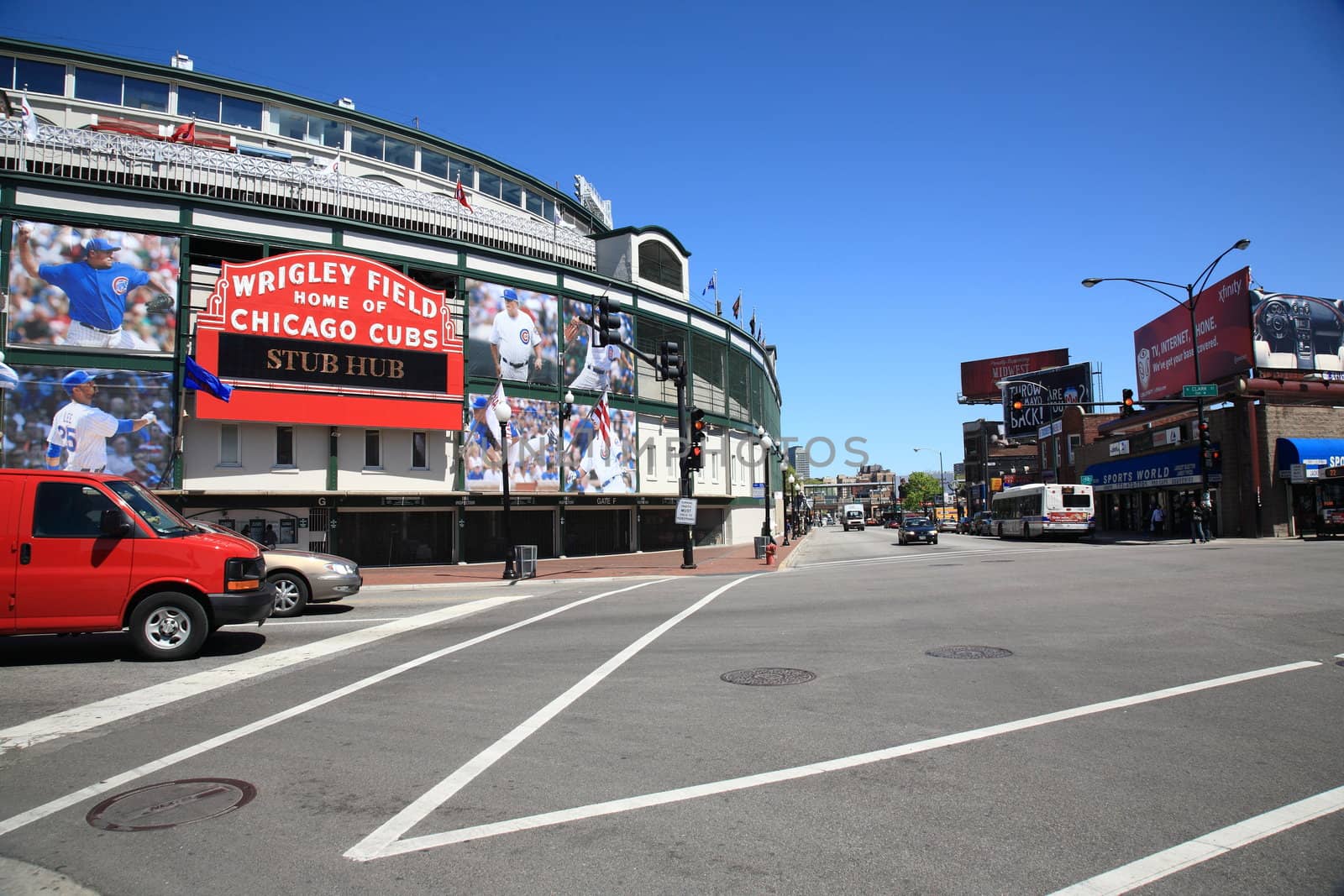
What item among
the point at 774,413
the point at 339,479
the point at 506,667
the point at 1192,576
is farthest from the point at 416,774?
the point at 774,413

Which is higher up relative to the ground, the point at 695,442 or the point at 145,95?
the point at 145,95

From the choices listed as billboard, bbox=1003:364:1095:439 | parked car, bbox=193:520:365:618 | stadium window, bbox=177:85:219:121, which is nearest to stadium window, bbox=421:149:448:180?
stadium window, bbox=177:85:219:121

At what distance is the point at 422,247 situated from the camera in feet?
102

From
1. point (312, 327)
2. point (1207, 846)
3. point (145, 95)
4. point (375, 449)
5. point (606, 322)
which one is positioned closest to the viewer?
point (1207, 846)

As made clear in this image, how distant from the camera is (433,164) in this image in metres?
43.5

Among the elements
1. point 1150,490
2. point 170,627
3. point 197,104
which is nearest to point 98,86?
point 197,104

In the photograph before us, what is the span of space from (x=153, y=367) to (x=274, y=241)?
568 cm

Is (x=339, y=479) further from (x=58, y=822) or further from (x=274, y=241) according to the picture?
(x=58, y=822)

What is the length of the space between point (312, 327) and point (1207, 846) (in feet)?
93.1

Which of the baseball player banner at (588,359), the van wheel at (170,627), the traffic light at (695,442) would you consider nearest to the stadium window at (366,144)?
the baseball player banner at (588,359)

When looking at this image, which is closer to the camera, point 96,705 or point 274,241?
point 96,705

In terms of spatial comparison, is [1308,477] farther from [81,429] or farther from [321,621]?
[81,429]

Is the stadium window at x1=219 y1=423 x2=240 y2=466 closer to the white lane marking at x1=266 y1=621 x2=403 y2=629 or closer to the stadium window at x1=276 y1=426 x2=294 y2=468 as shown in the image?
the stadium window at x1=276 y1=426 x2=294 y2=468

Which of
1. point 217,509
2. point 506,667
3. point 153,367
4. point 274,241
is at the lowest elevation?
point 506,667
